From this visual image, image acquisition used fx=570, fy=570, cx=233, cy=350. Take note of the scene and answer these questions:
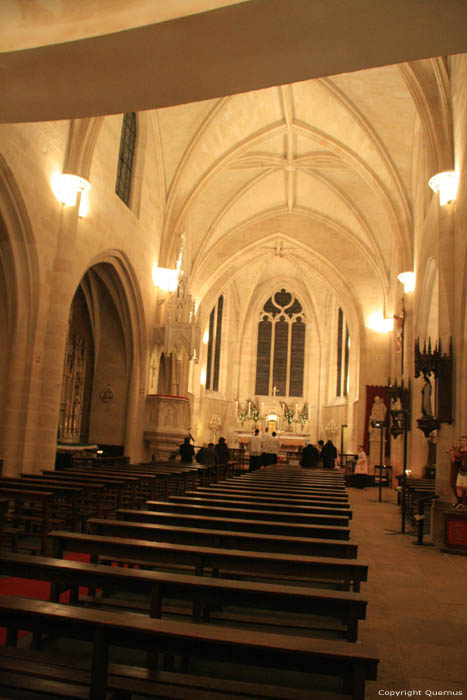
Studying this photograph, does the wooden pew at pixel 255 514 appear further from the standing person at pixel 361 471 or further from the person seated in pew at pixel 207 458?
the standing person at pixel 361 471

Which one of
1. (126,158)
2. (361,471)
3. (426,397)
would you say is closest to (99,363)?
(126,158)

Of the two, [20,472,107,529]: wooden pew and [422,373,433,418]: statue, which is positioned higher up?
[422,373,433,418]: statue

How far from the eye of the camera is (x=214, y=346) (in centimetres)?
3259

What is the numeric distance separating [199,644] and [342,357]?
29940mm

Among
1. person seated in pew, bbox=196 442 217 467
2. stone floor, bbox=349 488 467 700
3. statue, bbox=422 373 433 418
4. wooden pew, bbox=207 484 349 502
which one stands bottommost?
stone floor, bbox=349 488 467 700

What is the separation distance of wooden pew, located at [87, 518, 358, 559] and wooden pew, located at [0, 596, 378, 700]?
1.78 metres

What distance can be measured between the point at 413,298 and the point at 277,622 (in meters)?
15.1

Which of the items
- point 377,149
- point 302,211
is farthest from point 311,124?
point 302,211

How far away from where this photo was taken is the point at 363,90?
16219 mm

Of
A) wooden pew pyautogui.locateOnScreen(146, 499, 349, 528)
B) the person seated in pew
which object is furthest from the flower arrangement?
wooden pew pyautogui.locateOnScreen(146, 499, 349, 528)

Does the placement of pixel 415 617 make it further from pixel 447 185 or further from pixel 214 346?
pixel 214 346

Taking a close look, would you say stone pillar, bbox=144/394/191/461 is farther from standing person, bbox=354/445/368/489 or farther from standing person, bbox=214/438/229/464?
standing person, bbox=354/445/368/489

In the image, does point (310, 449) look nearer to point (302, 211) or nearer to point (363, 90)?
point (363, 90)

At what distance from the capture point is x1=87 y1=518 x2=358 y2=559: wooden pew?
3760mm
